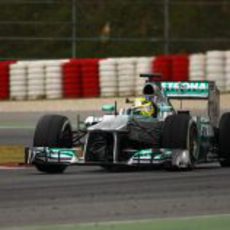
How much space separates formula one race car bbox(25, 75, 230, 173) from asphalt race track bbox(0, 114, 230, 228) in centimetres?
23

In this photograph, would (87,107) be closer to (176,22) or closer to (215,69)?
(215,69)

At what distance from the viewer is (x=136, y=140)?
15.0 m

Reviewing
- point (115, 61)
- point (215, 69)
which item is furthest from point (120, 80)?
point (215, 69)

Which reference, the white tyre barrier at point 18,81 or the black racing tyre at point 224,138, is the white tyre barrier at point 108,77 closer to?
the white tyre barrier at point 18,81

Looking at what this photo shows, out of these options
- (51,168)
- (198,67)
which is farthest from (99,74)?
(51,168)

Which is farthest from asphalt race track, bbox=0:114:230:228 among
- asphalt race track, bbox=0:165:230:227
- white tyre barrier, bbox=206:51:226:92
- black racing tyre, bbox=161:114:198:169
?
white tyre barrier, bbox=206:51:226:92

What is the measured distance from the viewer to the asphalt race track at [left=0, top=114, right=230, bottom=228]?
31.1 feet

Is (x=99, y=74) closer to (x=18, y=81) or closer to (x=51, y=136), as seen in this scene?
(x=18, y=81)

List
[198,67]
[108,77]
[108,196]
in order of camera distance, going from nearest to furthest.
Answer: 1. [108,196]
2. [198,67]
3. [108,77]

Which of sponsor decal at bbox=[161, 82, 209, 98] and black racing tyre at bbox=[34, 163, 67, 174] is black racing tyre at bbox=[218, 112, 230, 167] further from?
black racing tyre at bbox=[34, 163, 67, 174]

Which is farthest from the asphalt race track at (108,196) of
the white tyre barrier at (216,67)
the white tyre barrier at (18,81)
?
the white tyre barrier at (18,81)

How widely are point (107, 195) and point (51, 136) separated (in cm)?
381

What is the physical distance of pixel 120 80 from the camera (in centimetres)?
2847

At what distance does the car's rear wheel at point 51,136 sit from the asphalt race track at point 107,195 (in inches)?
9.2
